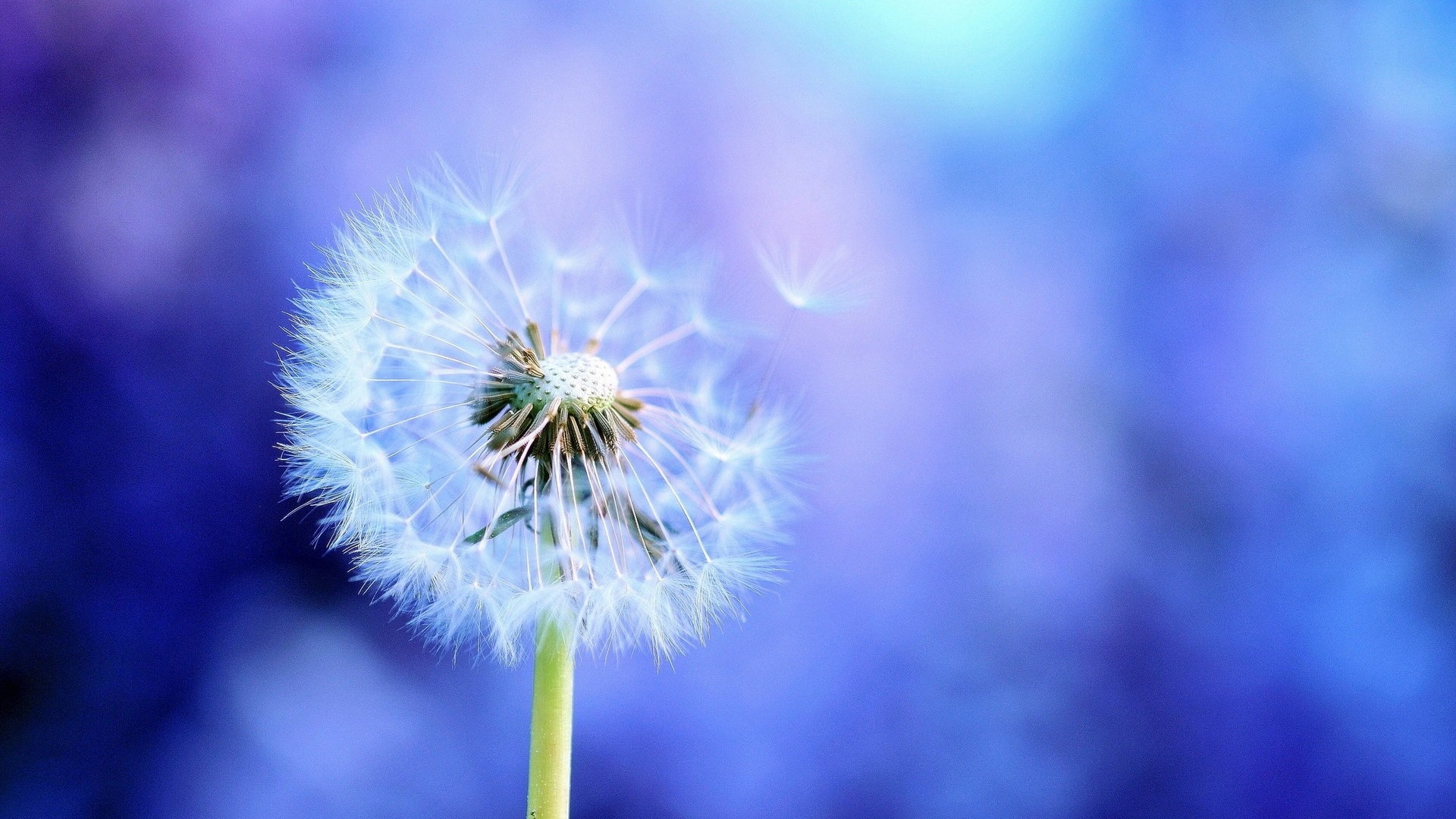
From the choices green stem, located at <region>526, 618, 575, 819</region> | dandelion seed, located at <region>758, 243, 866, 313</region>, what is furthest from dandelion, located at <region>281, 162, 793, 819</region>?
dandelion seed, located at <region>758, 243, 866, 313</region>

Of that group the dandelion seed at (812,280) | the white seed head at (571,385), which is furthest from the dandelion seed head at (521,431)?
the dandelion seed at (812,280)

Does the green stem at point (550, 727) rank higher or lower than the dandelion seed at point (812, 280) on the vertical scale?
lower

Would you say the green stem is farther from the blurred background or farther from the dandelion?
the blurred background

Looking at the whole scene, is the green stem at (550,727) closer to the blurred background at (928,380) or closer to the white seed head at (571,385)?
the white seed head at (571,385)

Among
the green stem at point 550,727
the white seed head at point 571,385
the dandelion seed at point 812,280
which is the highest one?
the dandelion seed at point 812,280

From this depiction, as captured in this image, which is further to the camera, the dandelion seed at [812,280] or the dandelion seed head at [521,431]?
the dandelion seed at [812,280]

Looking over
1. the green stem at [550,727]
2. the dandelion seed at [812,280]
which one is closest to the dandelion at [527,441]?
the green stem at [550,727]

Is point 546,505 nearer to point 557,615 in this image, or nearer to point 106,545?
point 557,615
